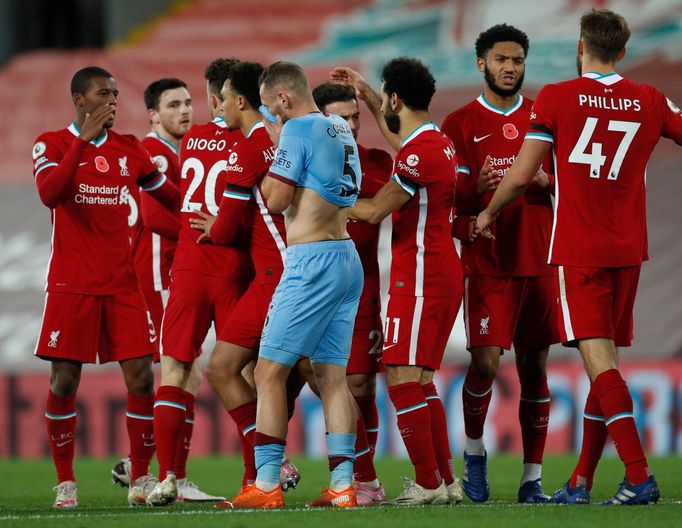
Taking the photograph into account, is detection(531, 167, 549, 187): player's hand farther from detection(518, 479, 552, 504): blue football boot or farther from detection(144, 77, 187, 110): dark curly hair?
detection(144, 77, 187, 110): dark curly hair

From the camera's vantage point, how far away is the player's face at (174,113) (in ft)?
30.7

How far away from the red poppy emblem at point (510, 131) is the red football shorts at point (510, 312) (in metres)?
0.88

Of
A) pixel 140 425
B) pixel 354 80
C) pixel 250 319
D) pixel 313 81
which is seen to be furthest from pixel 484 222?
pixel 313 81

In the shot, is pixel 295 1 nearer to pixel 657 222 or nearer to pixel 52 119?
pixel 52 119

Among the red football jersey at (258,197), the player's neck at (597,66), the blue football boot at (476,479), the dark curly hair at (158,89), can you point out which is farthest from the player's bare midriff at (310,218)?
the dark curly hair at (158,89)

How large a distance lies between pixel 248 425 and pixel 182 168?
1.62m

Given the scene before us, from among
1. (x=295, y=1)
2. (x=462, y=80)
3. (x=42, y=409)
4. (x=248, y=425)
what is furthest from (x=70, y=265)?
(x=295, y=1)

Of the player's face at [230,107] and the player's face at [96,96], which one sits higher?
the player's face at [96,96]

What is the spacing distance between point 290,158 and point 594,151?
5.28 ft

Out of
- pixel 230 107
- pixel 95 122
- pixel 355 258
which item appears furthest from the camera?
pixel 95 122

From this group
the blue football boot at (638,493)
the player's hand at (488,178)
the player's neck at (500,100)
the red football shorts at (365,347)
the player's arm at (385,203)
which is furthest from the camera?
the player's neck at (500,100)

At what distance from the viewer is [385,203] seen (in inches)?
274

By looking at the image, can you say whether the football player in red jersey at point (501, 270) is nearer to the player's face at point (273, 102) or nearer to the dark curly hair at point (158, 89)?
the player's face at point (273, 102)

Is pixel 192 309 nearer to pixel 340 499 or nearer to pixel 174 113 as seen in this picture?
pixel 340 499
